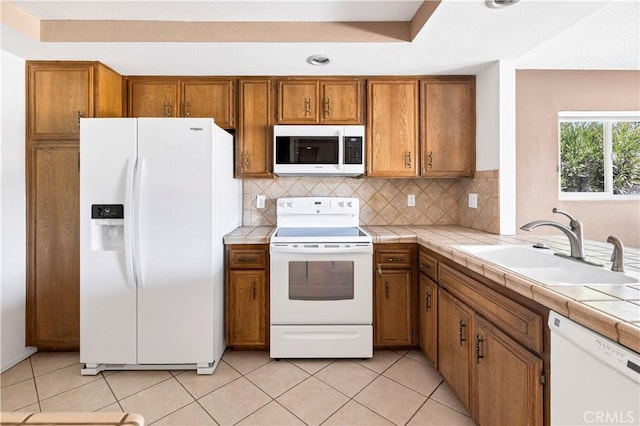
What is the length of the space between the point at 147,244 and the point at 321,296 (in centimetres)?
121

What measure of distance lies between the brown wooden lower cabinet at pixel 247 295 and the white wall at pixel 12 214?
147cm

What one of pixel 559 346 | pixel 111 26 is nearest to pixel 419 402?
pixel 559 346

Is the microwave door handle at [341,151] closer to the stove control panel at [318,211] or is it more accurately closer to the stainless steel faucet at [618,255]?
the stove control panel at [318,211]

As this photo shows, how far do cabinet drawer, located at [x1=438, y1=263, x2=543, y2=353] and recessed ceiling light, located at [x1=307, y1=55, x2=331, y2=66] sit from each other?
5.47 ft

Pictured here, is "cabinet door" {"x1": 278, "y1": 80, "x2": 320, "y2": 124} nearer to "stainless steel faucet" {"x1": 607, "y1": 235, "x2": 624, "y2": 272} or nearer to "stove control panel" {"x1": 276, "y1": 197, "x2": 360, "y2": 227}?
"stove control panel" {"x1": 276, "y1": 197, "x2": 360, "y2": 227}

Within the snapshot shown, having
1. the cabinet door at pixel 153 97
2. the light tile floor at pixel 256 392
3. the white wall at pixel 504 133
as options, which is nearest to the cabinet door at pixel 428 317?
the light tile floor at pixel 256 392

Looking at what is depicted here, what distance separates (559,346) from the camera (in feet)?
3.25

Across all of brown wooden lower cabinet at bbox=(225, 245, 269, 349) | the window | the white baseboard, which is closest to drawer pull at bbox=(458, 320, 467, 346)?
brown wooden lower cabinet at bbox=(225, 245, 269, 349)

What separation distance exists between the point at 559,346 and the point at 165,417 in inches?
73.5

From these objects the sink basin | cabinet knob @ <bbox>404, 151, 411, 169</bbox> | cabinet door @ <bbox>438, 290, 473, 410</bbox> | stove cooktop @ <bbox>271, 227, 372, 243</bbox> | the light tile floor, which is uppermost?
cabinet knob @ <bbox>404, 151, 411, 169</bbox>

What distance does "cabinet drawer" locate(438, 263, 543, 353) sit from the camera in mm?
1133

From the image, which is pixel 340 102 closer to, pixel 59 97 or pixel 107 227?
pixel 107 227

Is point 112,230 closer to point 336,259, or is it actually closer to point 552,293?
point 336,259

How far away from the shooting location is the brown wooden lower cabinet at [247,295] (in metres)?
2.36
